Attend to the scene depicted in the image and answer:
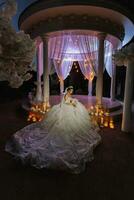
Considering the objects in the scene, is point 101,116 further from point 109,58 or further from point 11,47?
point 11,47

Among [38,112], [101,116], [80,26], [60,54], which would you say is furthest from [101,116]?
[60,54]

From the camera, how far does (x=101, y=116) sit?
7.98 metres

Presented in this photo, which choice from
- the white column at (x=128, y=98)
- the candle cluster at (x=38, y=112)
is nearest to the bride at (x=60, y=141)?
the white column at (x=128, y=98)

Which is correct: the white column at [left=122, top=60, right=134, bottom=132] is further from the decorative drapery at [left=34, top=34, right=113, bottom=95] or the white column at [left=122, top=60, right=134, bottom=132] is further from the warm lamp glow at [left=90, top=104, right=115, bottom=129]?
the decorative drapery at [left=34, top=34, right=113, bottom=95]

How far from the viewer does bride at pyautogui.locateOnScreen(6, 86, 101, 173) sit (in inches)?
175

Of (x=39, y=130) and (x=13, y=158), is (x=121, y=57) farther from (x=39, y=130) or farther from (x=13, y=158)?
(x=13, y=158)

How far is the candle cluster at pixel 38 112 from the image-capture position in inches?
326

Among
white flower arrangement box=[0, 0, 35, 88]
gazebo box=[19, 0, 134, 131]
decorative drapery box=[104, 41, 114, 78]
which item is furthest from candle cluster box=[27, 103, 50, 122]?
white flower arrangement box=[0, 0, 35, 88]

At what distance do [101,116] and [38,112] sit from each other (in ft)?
7.46

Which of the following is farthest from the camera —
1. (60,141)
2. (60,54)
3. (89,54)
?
(60,54)

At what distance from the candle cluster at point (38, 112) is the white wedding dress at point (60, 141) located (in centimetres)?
214

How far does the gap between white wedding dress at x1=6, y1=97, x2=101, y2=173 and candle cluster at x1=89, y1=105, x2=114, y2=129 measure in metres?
1.47

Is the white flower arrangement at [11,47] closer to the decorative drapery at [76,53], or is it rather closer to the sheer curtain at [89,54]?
the decorative drapery at [76,53]

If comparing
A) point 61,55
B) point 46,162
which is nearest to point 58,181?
point 46,162
